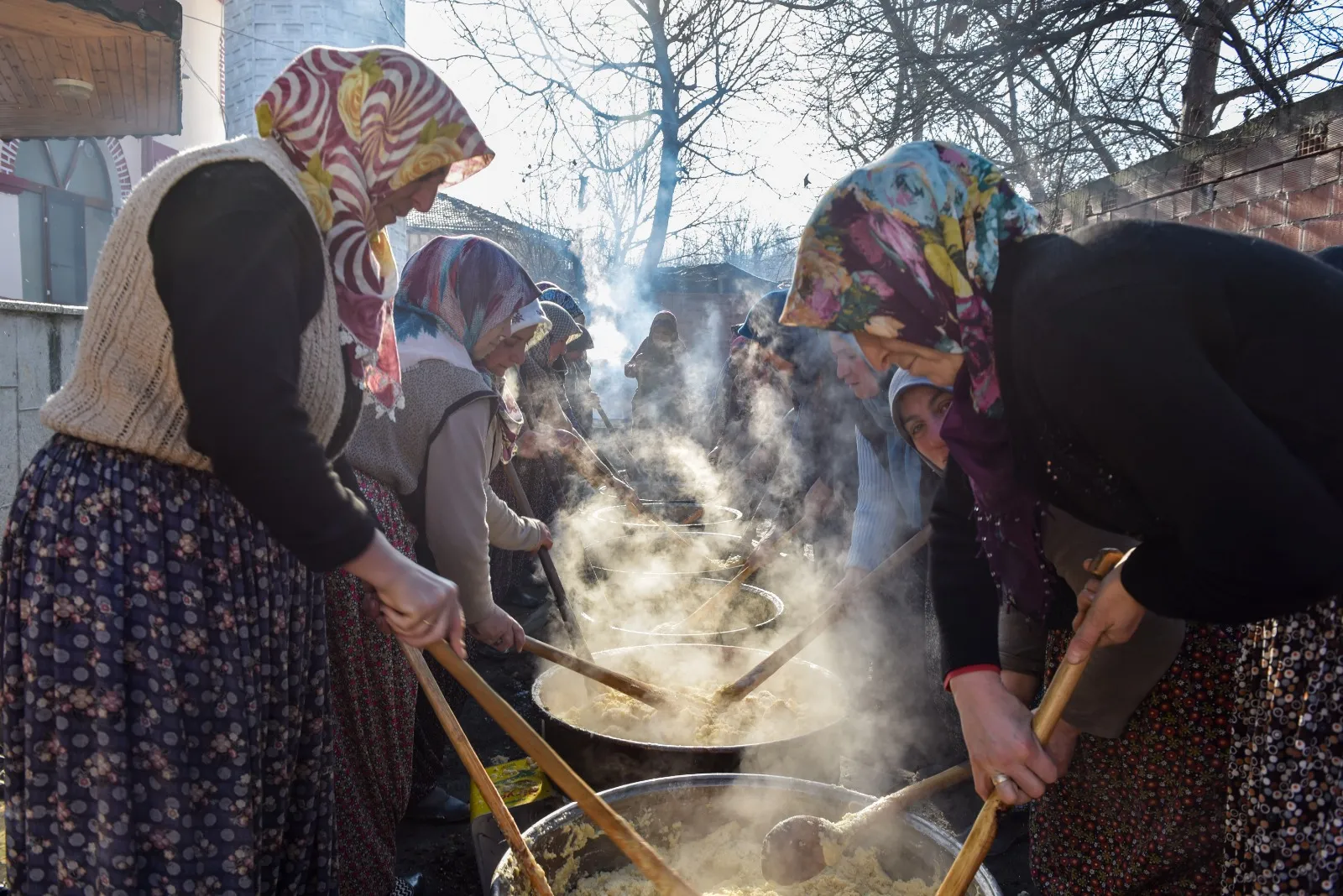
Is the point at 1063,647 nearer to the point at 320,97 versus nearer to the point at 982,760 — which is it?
the point at 982,760

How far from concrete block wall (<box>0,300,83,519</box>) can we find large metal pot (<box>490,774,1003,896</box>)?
3.90 metres

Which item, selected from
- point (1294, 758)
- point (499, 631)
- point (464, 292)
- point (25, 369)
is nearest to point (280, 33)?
point (25, 369)

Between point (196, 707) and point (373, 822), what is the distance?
122cm

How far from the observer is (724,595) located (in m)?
4.52

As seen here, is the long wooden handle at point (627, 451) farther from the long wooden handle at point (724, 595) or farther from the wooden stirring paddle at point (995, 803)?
the wooden stirring paddle at point (995, 803)

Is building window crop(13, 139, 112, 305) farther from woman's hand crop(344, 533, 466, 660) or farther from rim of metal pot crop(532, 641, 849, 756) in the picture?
woman's hand crop(344, 533, 466, 660)

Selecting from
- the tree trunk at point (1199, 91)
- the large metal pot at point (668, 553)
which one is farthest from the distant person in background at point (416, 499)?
the tree trunk at point (1199, 91)

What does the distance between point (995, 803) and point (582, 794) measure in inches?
36.3

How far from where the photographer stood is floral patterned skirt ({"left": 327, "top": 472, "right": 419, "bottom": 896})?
2398 mm

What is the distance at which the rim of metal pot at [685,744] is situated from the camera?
8.75 feet

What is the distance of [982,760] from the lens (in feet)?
5.61

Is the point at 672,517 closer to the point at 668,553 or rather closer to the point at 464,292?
the point at 668,553

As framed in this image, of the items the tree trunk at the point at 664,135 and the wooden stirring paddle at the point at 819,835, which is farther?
the tree trunk at the point at 664,135

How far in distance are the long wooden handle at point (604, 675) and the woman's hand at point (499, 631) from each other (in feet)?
0.44
